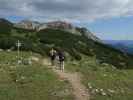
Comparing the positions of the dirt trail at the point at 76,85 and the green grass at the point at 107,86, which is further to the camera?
the green grass at the point at 107,86

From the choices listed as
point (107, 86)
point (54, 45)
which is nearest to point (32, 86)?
point (107, 86)

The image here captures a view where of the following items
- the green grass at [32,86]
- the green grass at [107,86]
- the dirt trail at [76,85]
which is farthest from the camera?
the green grass at [107,86]

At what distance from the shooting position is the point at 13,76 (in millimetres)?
31156

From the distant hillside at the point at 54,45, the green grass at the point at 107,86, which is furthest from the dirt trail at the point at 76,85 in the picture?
the distant hillside at the point at 54,45

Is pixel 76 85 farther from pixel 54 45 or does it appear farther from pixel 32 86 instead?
pixel 54 45

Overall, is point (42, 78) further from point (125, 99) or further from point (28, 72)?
point (125, 99)

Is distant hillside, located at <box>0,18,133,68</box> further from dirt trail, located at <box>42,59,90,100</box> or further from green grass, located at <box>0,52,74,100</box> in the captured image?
green grass, located at <box>0,52,74,100</box>

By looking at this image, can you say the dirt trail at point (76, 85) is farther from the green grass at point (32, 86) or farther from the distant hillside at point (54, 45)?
the distant hillside at point (54, 45)

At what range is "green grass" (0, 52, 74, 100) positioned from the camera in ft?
80.8

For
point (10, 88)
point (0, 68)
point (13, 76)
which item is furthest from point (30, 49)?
point (10, 88)

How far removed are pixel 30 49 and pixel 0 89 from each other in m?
37.7

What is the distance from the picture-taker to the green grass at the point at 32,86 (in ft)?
80.8

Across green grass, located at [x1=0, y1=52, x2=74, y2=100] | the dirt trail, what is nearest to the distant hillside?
the dirt trail

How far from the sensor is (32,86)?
27359mm
